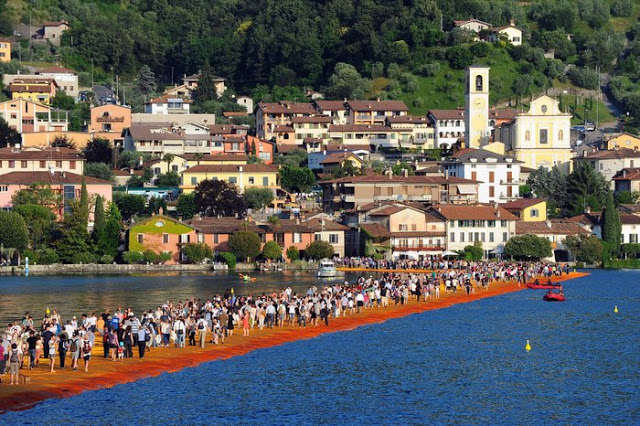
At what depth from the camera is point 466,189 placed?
126 m

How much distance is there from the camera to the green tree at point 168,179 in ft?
421

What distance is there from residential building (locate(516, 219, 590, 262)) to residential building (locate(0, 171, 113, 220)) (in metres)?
36.0

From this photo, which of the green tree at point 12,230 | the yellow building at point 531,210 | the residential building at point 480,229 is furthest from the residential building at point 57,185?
the yellow building at point 531,210

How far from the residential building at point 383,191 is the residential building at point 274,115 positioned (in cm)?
3442

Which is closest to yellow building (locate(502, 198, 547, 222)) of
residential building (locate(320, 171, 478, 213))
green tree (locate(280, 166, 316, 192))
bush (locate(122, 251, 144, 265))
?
residential building (locate(320, 171, 478, 213))

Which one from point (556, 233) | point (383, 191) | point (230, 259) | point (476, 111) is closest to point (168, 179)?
point (383, 191)

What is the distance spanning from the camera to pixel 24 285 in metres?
84.4

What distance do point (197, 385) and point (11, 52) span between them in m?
150

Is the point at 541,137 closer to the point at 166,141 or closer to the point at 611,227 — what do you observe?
the point at 611,227

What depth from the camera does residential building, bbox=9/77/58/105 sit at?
15995cm

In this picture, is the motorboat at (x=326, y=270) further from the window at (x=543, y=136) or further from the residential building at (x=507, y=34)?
the residential building at (x=507, y=34)

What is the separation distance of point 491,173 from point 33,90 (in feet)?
203

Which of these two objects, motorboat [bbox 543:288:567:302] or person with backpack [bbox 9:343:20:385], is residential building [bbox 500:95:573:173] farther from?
person with backpack [bbox 9:343:20:385]

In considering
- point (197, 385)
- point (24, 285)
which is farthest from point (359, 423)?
point (24, 285)
